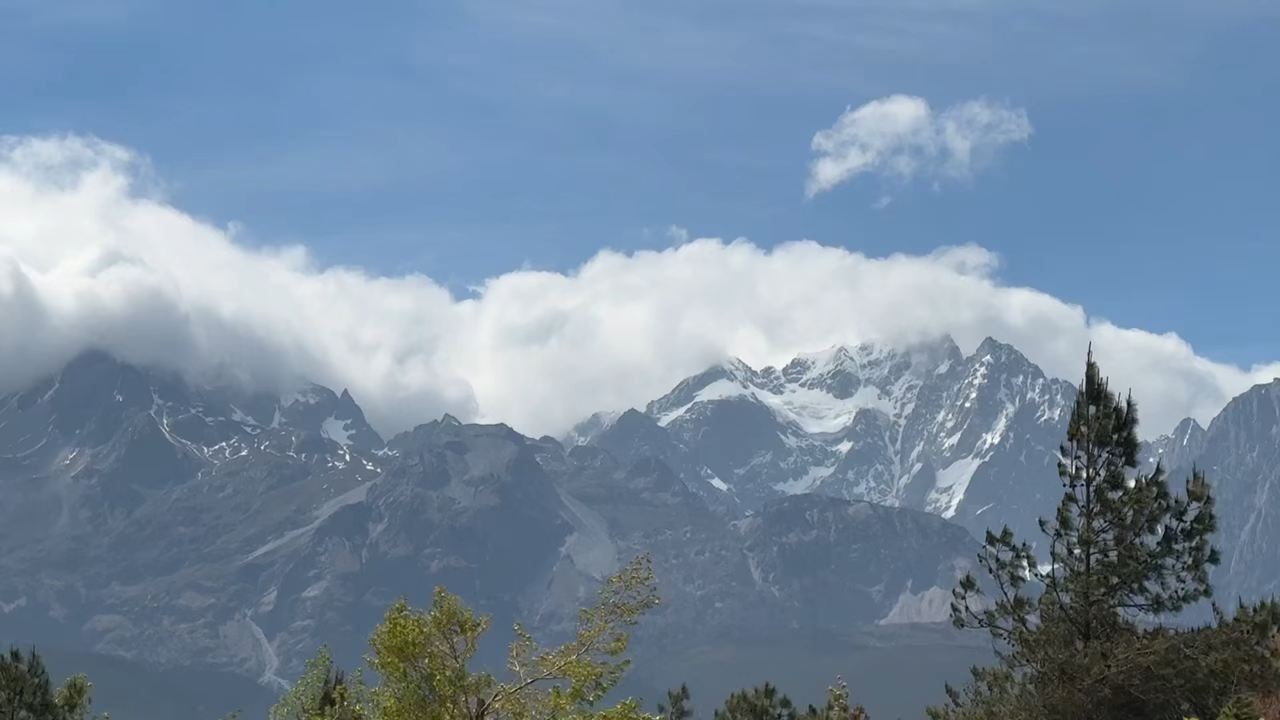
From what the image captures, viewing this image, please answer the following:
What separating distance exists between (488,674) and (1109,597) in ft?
98.1

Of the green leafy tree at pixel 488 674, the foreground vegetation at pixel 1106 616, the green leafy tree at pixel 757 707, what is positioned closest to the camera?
the green leafy tree at pixel 488 674

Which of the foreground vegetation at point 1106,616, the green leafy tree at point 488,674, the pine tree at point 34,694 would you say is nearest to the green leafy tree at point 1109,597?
the foreground vegetation at point 1106,616

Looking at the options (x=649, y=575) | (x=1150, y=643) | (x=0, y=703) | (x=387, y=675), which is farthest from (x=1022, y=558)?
(x=0, y=703)

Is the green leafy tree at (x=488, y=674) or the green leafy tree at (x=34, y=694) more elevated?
the green leafy tree at (x=34, y=694)

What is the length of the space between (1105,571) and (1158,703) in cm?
570

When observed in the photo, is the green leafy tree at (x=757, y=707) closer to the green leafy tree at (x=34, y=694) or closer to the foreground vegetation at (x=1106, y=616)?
the foreground vegetation at (x=1106, y=616)

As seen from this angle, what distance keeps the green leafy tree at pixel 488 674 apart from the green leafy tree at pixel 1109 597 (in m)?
22.4

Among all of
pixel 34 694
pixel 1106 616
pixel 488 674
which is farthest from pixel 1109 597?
pixel 34 694

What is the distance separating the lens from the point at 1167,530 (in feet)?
177

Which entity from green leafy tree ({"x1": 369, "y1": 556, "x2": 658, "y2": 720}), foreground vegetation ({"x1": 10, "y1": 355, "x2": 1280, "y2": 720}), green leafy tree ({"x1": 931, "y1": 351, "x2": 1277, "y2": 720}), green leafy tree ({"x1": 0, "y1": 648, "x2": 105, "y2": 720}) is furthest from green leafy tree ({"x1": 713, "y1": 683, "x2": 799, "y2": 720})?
green leafy tree ({"x1": 369, "y1": 556, "x2": 658, "y2": 720})

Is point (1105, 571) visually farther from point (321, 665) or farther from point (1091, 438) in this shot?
point (321, 665)

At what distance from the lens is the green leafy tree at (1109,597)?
49.4 m

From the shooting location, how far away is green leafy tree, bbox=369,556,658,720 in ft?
108

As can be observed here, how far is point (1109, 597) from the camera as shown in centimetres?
5303
